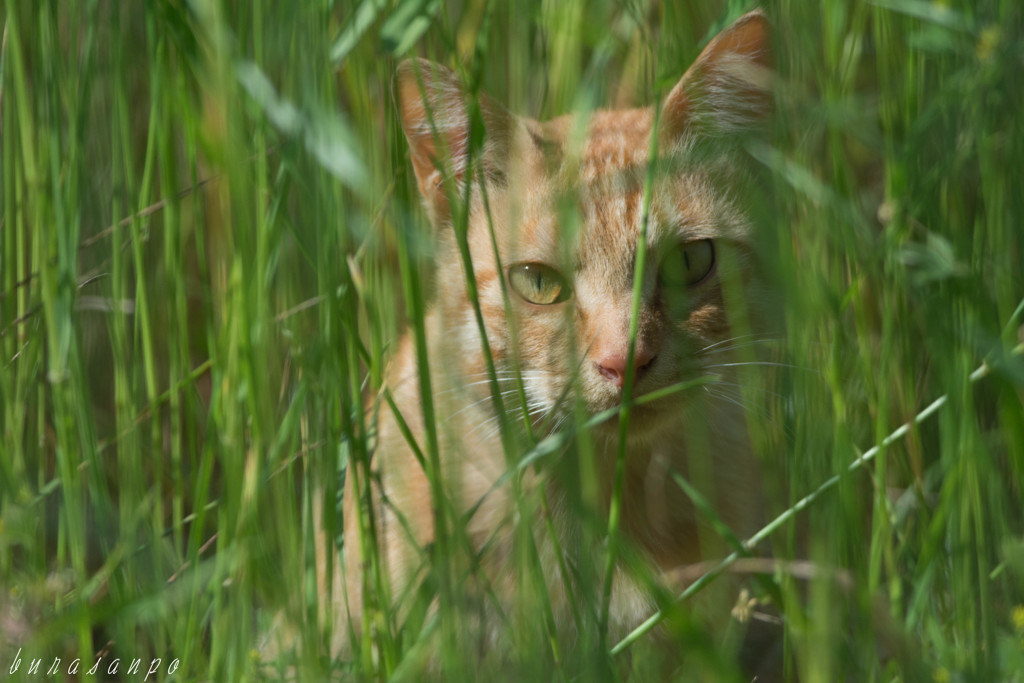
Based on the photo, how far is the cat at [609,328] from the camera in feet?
4.09

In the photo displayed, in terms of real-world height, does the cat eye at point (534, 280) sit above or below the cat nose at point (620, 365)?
above

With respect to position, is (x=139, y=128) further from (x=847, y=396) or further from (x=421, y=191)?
(x=847, y=396)

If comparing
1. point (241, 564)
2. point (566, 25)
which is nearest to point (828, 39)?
point (566, 25)

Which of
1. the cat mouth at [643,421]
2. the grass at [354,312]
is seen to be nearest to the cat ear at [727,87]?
the grass at [354,312]

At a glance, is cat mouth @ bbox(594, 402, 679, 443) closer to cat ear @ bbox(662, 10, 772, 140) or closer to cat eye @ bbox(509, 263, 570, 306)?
cat eye @ bbox(509, 263, 570, 306)

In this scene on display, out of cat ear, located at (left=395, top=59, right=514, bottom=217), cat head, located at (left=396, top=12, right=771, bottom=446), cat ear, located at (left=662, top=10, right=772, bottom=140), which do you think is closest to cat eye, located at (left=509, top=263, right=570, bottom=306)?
cat head, located at (left=396, top=12, right=771, bottom=446)

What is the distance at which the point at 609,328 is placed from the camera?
4.04 ft

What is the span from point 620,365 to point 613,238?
0.24 metres

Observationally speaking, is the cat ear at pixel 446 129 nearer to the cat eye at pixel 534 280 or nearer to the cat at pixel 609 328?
the cat at pixel 609 328

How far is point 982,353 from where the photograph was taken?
964 mm

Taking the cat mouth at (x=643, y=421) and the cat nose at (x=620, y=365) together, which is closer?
the cat nose at (x=620, y=365)

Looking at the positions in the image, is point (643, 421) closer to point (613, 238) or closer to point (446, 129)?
point (613, 238)

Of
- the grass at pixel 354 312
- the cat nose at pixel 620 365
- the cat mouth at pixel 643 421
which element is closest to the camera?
the grass at pixel 354 312

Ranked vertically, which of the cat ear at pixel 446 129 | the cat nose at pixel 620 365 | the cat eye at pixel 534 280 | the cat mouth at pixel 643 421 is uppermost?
the cat ear at pixel 446 129
